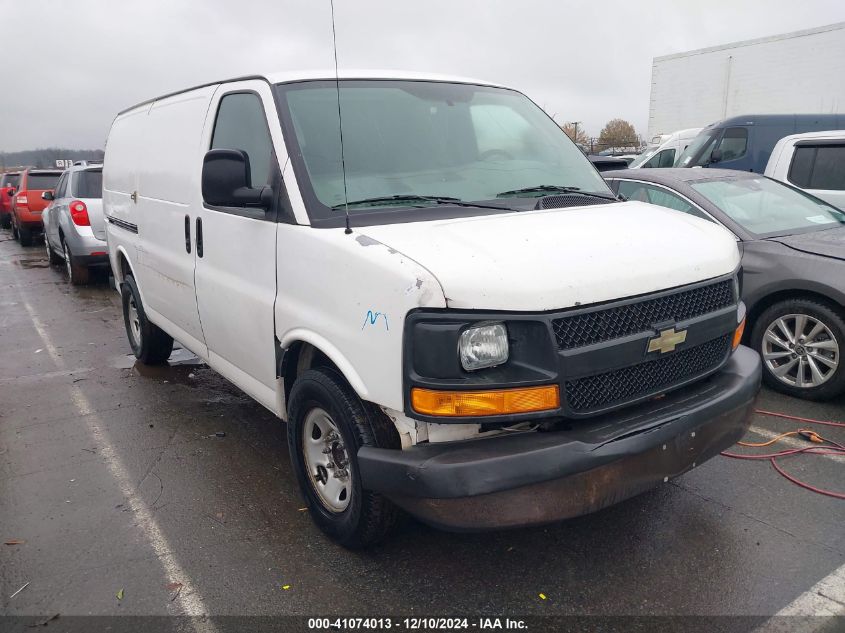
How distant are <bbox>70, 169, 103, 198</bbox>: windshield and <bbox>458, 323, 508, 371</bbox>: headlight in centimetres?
978

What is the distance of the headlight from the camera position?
250 cm

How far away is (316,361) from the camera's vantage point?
325 centimetres

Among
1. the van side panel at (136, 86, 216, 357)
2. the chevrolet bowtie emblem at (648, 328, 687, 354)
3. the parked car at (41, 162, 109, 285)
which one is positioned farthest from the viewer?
the parked car at (41, 162, 109, 285)

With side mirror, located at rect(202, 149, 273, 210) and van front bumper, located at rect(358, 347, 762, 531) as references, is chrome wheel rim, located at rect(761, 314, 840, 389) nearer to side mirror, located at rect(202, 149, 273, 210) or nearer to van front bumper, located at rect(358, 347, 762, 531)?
van front bumper, located at rect(358, 347, 762, 531)

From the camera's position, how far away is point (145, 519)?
11.8ft

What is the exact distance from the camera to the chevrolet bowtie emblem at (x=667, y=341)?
2762 mm

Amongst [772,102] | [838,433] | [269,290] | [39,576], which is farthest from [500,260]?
[772,102]

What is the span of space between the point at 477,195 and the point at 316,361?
1.13m

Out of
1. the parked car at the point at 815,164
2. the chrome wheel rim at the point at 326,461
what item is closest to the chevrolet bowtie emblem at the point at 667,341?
the chrome wheel rim at the point at 326,461

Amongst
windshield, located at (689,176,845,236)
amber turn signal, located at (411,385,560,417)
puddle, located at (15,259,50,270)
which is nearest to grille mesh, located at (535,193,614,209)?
amber turn signal, located at (411,385,560,417)

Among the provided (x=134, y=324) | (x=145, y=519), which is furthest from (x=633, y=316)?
(x=134, y=324)

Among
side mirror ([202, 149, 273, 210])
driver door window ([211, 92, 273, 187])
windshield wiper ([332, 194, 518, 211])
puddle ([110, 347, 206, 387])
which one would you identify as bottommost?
puddle ([110, 347, 206, 387])

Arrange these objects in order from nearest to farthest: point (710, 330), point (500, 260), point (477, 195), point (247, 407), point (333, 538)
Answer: point (500, 260) → point (710, 330) → point (333, 538) → point (477, 195) → point (247, 407)

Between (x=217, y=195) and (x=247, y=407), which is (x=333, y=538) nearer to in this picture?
(x=217, y=195)
